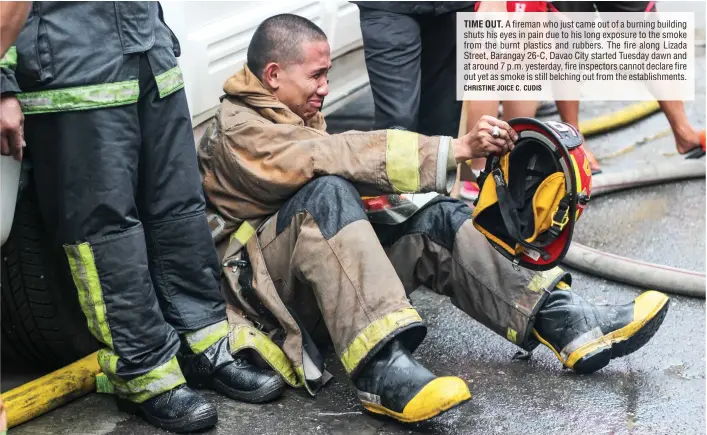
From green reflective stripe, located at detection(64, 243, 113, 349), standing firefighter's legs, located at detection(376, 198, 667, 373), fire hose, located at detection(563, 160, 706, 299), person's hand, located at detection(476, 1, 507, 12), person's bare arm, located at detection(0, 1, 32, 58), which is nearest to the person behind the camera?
person's bare arm, located at detection(0, 1, 32, 58)

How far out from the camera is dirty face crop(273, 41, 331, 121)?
3.38 metres

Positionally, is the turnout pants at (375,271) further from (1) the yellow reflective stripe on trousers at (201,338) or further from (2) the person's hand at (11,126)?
(2) the person's hand at (11,126)

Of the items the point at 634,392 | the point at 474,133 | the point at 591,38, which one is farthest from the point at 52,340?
the point at 591,38

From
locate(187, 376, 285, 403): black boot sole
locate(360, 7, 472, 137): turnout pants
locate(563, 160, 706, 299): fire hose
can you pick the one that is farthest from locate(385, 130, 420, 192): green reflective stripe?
locate(563, 160, 706, 299): fire hose

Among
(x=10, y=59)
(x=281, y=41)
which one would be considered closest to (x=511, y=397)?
(x=281, y=41)

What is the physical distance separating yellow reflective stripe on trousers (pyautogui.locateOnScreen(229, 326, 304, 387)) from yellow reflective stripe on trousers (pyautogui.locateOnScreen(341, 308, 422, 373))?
1.04 ft

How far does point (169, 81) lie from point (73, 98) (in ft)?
1.07

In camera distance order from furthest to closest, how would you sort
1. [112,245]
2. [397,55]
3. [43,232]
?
[397,55] < [43,232] < [112,245]

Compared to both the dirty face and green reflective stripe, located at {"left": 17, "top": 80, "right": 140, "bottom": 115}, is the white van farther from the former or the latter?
the dirty face

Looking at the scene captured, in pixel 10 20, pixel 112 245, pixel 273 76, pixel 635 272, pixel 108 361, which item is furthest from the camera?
pixel 635 272

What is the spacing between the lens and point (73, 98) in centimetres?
272

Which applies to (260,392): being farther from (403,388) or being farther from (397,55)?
(397,55)

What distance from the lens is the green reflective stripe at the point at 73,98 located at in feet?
8.87

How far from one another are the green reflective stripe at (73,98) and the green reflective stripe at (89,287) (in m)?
0.38
